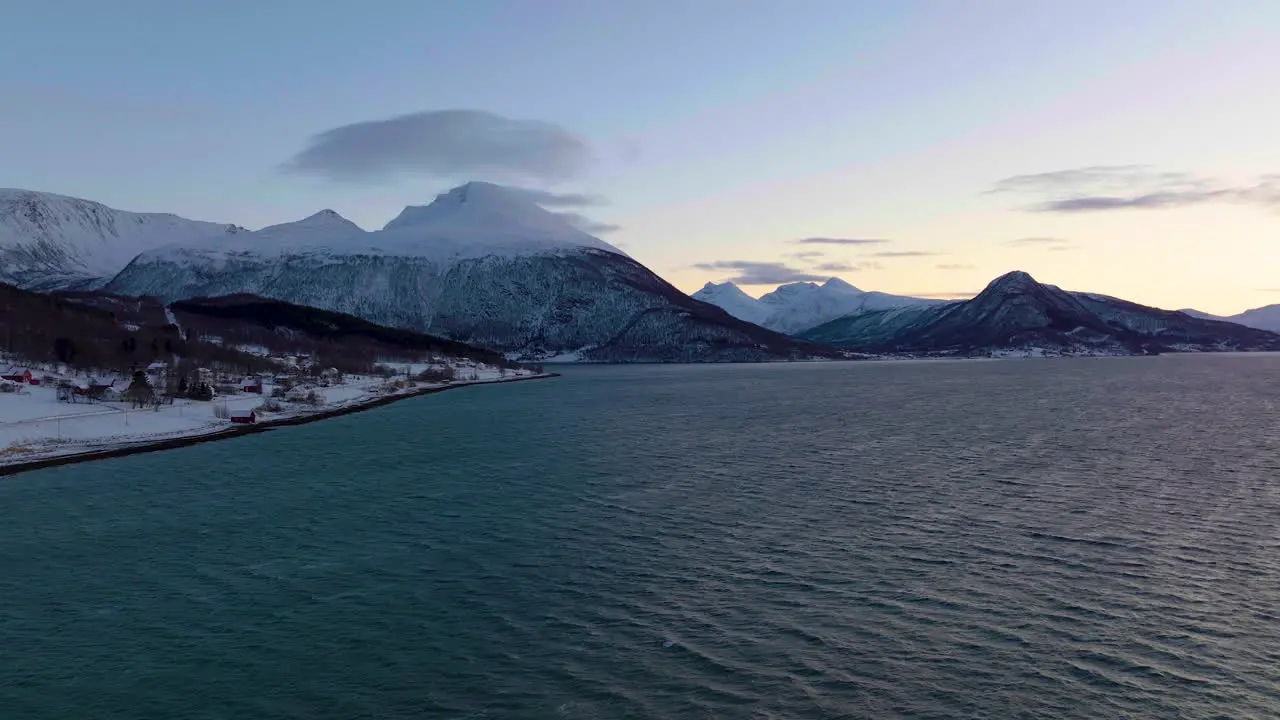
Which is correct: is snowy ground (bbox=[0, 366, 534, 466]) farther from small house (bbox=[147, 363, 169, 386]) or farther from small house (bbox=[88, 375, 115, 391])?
small house (bbox=[147, 363, 169, 386])

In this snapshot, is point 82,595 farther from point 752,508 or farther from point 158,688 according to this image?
point 752,508

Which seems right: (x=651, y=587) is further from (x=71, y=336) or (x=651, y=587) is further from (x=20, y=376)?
(x=71, y=336)

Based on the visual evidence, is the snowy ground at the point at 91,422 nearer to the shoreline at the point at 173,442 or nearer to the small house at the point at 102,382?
the shoreline at the point at 173,442

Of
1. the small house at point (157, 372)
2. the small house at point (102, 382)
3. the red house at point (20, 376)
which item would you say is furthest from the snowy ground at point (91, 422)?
the small house at point (157, 372)

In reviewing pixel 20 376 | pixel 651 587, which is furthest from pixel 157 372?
pixel 651 587

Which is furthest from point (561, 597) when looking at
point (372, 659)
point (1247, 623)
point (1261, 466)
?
point (1261, 466)
